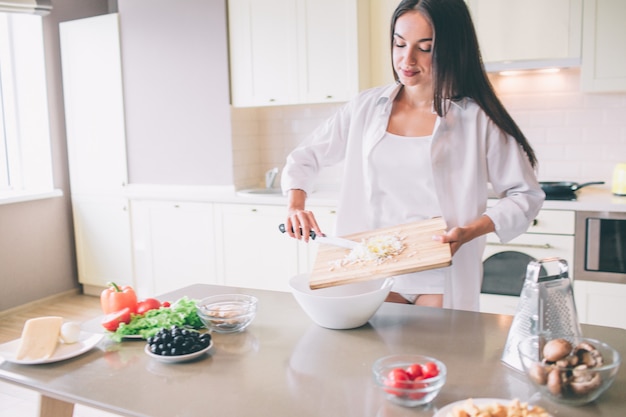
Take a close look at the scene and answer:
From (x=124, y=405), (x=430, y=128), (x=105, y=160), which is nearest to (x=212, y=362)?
(x=124, y=405)

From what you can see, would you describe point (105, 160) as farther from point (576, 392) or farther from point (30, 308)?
point (576, 392)

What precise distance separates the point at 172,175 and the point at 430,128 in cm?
301

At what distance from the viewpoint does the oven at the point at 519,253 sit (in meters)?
3.30

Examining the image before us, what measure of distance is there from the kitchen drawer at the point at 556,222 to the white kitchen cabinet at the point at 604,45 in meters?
0.77

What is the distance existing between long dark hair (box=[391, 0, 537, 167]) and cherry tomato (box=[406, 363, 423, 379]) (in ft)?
2.84

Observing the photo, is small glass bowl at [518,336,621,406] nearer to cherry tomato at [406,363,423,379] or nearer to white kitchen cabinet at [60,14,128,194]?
cherry tomato at [406,363,423,379]

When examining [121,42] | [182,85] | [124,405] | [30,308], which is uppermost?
[121,42]

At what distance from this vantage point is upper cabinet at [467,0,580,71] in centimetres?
345

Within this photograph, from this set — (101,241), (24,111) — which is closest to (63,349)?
(101,241)

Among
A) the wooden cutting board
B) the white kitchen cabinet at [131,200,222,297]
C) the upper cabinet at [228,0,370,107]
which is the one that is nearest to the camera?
the wooden cutting board

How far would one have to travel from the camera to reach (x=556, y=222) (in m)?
3.30

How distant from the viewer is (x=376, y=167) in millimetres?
1937

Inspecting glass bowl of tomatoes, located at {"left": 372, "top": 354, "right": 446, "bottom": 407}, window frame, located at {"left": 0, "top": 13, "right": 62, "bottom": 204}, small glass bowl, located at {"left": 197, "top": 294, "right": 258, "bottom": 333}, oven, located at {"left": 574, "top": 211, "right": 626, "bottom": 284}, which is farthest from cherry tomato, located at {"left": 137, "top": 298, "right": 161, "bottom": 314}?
window frame, located at {"left": 0, "top": 13, "right": 62, "bottom": 204}

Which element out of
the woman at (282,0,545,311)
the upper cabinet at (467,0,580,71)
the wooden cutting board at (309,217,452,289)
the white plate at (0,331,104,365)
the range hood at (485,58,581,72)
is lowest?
the white plate at (0,331,104,365)
